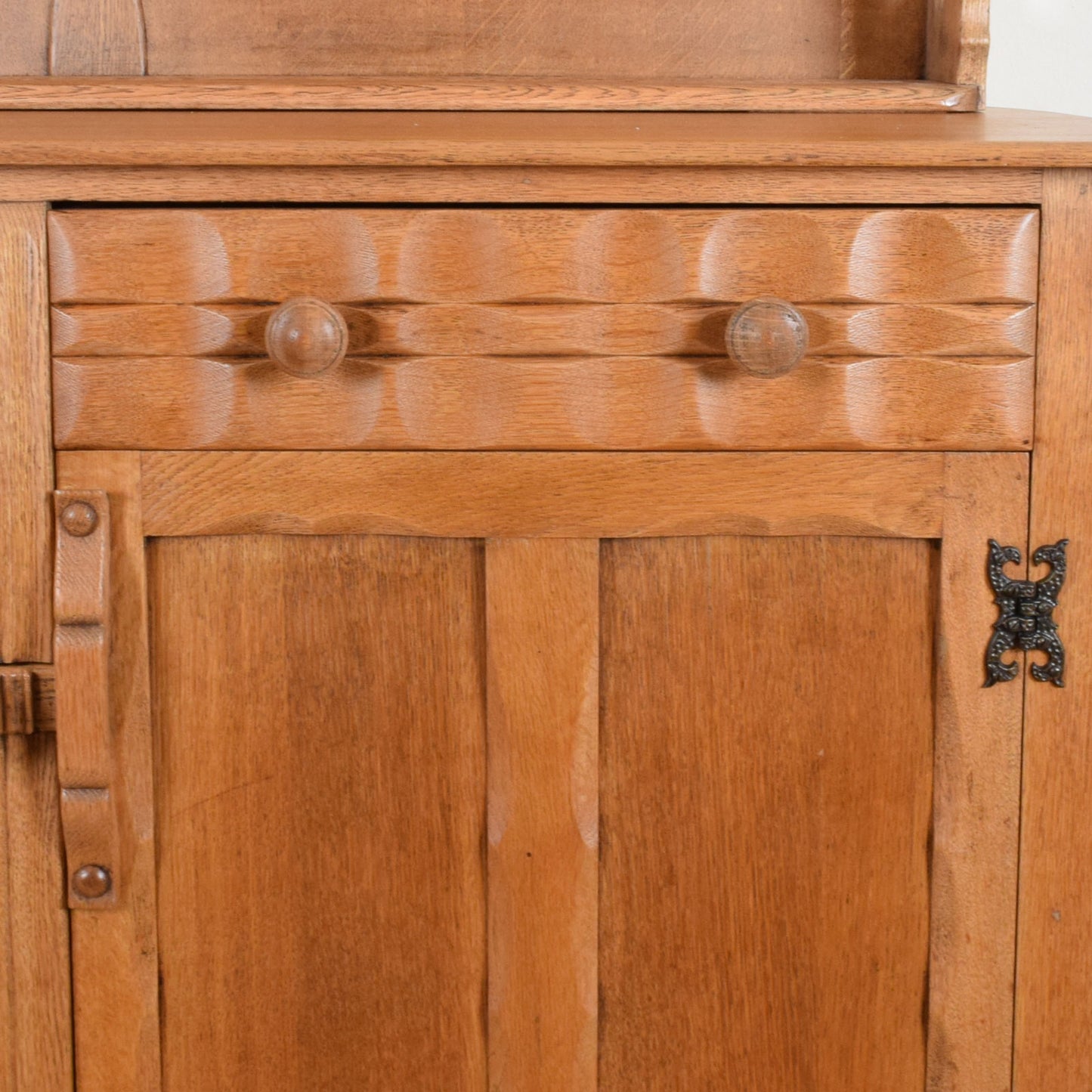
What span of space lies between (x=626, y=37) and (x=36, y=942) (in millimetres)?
834

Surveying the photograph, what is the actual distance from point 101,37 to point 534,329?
0.58 metres

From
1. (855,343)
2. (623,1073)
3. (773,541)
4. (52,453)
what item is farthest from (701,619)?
(52,453)

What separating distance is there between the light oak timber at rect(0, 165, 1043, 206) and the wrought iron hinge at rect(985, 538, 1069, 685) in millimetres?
222

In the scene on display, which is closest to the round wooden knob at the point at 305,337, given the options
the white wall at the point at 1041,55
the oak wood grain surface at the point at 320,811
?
the oak wood grain surface at the point at 320,811

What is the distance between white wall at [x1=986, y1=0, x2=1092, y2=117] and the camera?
141 cm

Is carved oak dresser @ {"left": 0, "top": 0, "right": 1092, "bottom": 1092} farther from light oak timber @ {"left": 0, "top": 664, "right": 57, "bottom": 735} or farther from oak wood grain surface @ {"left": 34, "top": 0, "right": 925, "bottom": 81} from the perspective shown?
oak wood grain surface @ {"left": 34, "top": 0, "right": 925, "bottom": 81}

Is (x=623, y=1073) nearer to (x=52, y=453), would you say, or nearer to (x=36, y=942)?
(x=36, y=942)

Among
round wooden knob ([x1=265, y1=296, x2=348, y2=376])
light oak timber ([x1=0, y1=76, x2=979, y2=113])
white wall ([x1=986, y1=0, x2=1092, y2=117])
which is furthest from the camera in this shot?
white wall ([x1=986, y1=0, x2=1092, y2=117])

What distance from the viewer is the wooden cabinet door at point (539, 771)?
0.83m

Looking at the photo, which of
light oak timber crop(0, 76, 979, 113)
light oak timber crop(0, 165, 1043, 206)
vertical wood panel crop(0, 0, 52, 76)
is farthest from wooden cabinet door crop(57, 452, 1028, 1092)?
vertical wood panel crop(0, 0, 52, 76)

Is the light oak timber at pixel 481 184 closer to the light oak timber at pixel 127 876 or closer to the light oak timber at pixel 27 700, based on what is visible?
the light oak timber at pixel 127 876

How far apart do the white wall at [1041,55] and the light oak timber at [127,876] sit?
39.8 inches

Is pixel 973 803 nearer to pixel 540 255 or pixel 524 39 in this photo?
pixel 540 255

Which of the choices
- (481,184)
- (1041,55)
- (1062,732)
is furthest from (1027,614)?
(1041,55)
